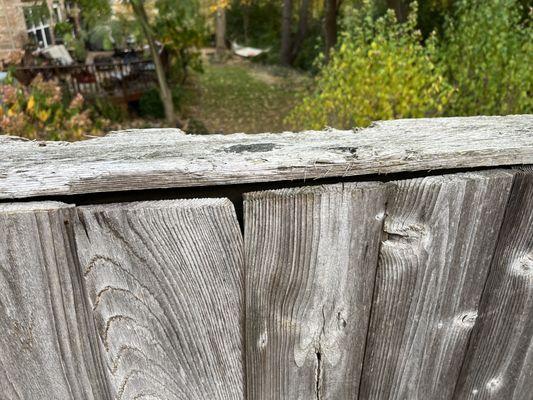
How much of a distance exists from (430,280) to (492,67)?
4729 mm

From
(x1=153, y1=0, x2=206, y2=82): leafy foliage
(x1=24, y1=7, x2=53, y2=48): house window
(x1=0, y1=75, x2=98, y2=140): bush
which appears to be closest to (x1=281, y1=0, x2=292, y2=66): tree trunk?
(x1=153, y1=0, x2=206, y2=82): leafy foliage

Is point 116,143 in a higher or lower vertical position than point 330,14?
higher

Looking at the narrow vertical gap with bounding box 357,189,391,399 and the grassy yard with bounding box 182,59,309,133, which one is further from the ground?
the narrow vertical gap with bounding box 357,189,391,399

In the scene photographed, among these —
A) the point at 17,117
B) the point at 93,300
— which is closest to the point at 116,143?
the point at 93,300

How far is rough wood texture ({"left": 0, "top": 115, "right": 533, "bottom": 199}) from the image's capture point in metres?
0.68

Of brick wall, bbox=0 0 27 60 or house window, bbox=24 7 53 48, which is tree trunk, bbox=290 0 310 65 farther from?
brick wall, bbox=0 0 27 60

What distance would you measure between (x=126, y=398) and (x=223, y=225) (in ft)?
1.35

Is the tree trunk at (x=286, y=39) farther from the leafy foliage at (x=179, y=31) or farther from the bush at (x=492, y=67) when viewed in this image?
the bush at (x=492, y=67)

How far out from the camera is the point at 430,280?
873mm

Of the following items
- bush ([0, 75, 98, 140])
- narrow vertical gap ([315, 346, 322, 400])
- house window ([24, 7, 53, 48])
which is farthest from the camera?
house window ([24, 7, 53, 48])

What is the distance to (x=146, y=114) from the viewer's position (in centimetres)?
1131

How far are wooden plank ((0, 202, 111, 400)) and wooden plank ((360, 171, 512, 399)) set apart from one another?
0.52m

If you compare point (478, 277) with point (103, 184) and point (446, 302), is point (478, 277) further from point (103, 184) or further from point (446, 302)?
point (103, 184)

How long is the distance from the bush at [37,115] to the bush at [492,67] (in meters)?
4.28
